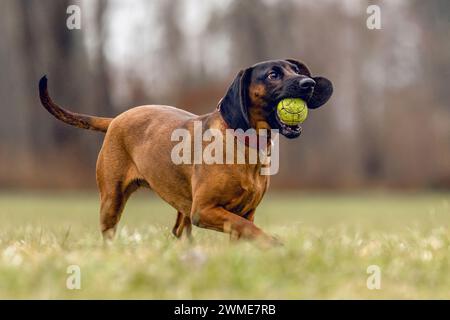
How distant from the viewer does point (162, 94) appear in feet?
83.7

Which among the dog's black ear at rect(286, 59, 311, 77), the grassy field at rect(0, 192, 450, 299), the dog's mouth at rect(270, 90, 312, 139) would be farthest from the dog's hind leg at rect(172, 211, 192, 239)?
the dog's black ear at rect(286, 59, 311, 77)

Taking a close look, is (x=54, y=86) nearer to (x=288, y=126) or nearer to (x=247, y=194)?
(x=247, y=194)

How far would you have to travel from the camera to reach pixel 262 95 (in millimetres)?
5438

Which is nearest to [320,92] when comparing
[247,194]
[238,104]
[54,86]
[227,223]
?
[238,104]

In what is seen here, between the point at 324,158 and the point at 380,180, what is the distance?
303 centimetres

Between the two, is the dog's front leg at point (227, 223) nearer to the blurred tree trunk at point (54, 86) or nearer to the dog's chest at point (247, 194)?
the dog's chest at point (247, 194)

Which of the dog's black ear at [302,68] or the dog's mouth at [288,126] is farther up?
the dog's black ear at [302,68]

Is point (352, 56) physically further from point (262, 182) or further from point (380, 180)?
point (262, 182)

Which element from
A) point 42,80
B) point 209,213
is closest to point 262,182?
point 209,213

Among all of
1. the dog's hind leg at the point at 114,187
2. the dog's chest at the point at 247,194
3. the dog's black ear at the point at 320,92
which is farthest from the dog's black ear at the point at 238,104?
the dog's hind leg at the point at 114,187

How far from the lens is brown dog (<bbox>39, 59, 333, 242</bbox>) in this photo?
5.32 metres

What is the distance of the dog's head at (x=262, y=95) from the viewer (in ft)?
17.4

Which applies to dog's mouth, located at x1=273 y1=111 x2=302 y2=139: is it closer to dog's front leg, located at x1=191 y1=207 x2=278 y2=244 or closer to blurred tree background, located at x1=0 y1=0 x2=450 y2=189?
dog's front leg, located at x1=191 y1=207 x2=278 y2=244

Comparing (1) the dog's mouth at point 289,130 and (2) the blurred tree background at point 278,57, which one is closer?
(1) the dog's mouth at point 289,130
